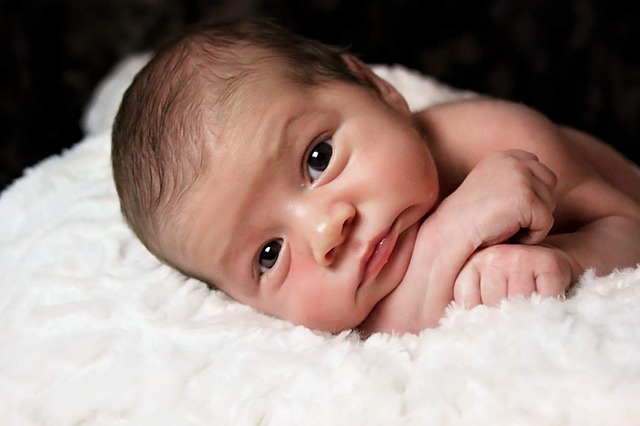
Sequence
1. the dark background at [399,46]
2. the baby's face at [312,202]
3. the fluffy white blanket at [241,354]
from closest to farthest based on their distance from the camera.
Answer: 1. the fluffy white blanket at [241,354]
2. the baby's face at [312,202]
3. the dark background at [399,46]

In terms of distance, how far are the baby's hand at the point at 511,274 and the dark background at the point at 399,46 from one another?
1.23 metres

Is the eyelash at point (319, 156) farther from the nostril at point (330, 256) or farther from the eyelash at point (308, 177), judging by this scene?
the nostril at point (330, 256)

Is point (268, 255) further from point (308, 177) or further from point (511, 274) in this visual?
point (511, 274)

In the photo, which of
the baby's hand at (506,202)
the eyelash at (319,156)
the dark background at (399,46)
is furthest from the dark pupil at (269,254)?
the dark background at (399,46)

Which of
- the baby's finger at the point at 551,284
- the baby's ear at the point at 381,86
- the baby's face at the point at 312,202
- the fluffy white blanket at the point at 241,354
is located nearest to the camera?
the fluffy white blanket at the point at 241,354

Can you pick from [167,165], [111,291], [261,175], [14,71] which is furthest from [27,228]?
[14,71]

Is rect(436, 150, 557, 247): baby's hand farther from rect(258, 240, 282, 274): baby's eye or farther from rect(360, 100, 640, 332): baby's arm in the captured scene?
rect(258, 240, 282, 274): baby's eye

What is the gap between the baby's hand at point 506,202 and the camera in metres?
0.96

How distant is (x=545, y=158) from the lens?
119cm

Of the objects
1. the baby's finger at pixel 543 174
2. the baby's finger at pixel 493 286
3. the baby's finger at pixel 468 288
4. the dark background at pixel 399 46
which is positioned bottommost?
the dark background at pixel 399 46

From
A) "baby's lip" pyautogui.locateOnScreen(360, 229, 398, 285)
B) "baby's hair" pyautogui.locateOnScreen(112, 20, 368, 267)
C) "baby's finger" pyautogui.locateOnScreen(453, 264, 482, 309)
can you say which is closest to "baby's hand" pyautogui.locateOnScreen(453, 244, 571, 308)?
"baby's finger" pyautogui.locateOnScreen(453, 264, 482, 309)

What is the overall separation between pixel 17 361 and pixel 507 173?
0.74 m

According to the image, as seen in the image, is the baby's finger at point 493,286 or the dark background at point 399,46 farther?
the dark background at point 399,46

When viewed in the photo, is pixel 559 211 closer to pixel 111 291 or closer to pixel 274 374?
pixel 274 374
